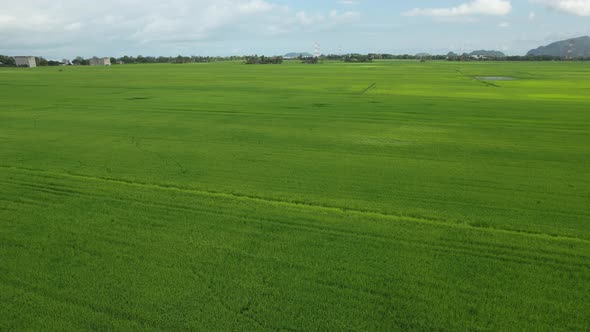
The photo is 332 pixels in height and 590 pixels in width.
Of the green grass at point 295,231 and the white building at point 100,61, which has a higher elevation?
the white building at point 100,61

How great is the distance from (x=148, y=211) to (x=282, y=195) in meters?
3.77

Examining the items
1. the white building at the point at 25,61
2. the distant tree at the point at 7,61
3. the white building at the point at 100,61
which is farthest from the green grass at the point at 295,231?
the white building at the point at 100,61

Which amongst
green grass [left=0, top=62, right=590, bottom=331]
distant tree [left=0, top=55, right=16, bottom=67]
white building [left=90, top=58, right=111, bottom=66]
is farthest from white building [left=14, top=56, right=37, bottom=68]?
green grass [left=0, top=62, right=590, bottom=331]

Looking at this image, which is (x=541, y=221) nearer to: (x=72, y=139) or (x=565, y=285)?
(x=565, y=285)

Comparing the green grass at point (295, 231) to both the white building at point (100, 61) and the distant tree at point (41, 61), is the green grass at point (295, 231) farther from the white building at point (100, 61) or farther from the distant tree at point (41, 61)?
the white building at point (100, 61)

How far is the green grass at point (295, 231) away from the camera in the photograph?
732 cm

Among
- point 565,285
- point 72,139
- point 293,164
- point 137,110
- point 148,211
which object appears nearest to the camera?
point 565,285

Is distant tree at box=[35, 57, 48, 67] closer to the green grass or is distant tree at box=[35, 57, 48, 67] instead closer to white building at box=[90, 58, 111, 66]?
white building at box=[90, 58, 111, 66]

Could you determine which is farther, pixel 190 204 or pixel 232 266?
pixel 190 204

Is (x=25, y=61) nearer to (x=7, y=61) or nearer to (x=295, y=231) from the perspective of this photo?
(x=7, y=61)

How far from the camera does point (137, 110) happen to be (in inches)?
1251

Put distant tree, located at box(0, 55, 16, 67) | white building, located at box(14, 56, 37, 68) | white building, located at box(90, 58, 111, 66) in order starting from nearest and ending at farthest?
white building, located at box(14, 56, 37, 68) → distant tree, located at box(0, 55, 16, 67) → white building, located at box(90, 58, 111, 66)

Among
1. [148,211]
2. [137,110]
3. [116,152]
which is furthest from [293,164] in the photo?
[137,110]

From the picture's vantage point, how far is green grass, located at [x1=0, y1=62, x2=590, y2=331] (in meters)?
7.32
